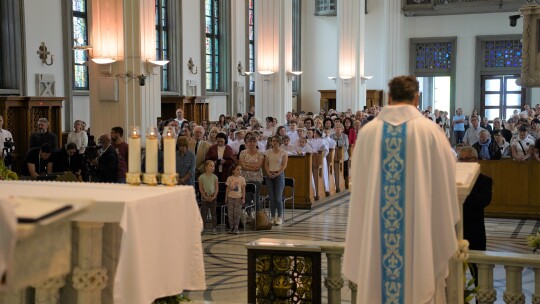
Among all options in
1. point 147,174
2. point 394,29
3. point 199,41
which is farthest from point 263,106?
point 147,174

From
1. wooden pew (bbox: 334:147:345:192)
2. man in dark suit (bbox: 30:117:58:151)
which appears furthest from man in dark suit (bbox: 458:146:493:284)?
wooden pew (bbox: 334:147:345:192)

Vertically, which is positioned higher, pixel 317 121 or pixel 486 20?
pixel 486 20

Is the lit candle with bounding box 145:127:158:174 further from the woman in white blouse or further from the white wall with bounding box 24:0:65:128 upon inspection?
the white wall with bounding box 24:0:65:128

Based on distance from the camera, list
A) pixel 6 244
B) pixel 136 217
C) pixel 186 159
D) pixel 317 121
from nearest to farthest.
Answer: pixel 6 244 < pixel 136 217 < pixel 186 159 < pixel 317 121

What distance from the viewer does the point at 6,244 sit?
255 cm

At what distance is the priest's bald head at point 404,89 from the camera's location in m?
4.63

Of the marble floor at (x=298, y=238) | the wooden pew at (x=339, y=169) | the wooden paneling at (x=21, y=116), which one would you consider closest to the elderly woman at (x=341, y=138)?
the wooden pew at (x=339, y=169)

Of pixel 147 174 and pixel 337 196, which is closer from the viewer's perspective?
pixel 147 174

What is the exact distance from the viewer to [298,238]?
11.6 meters

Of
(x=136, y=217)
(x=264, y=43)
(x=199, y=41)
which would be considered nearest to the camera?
(x=136, y=217)

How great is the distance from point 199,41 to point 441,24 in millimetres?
12496

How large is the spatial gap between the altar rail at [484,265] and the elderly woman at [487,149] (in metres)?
8.98

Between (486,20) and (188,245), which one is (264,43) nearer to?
(486,20)

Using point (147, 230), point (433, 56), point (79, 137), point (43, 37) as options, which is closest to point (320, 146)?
point (79, 137)
